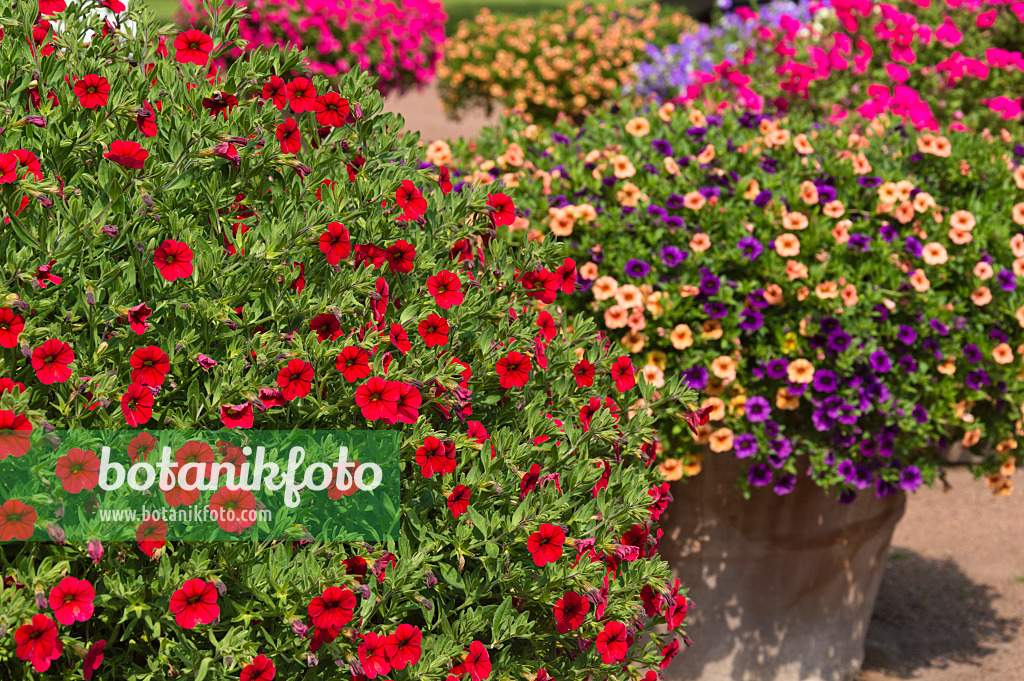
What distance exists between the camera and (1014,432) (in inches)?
136

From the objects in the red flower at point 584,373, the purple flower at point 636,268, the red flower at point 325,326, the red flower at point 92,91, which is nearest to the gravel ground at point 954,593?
the purple flower at point 636,268

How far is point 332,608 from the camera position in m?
1.60

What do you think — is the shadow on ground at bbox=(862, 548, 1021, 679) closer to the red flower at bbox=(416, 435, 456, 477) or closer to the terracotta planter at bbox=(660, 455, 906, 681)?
the terracotta planter at bbox=(660, 455, 906, 681)

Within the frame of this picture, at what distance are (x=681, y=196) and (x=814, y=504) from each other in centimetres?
113

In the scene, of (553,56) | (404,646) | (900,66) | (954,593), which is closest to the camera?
(404,646)

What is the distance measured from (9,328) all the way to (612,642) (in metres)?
1.13

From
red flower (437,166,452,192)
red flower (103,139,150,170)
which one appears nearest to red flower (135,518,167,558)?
red flower (103,139,150,170)

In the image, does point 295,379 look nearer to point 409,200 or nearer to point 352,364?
point 352,364

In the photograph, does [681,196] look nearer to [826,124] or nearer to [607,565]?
[826,124]

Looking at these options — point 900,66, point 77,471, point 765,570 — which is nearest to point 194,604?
point 77,471

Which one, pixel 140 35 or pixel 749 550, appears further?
pixel 749 550

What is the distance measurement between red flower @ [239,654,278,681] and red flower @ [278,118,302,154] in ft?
2.77

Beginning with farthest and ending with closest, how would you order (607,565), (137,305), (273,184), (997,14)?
(997,14) < (607,565) < (273,184) < (137,305)

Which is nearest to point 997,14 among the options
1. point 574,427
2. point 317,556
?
point 574,427
